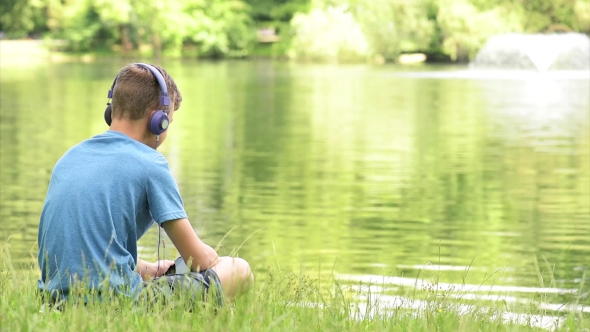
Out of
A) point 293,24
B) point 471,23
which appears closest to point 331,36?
point 293,24

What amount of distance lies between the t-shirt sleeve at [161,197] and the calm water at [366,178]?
0.65 m

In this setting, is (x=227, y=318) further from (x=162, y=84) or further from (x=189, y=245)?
(x=162, y=84)

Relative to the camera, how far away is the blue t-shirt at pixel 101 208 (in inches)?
147

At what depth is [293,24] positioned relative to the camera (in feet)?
183

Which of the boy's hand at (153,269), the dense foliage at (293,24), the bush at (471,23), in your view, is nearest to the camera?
the boy's hand at (153,269)

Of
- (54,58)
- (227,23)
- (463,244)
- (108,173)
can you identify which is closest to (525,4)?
(227,23)

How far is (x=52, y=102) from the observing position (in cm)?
2503

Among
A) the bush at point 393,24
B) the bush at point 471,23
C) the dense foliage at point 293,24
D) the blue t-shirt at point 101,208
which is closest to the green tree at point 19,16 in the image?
the dense foliage at point 293,24

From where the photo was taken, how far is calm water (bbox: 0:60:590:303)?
7.68 m

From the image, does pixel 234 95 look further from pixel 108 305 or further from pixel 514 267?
pixel 108 305

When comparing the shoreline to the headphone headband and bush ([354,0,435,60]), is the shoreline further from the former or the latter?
the headphone headband

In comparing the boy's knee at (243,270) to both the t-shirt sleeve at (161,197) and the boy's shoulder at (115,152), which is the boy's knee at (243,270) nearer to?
the t-shirt sleeve at (161,197)

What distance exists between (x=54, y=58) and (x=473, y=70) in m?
23.6

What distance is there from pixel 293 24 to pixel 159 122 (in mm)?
52347
